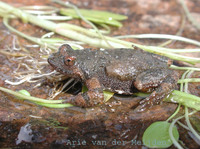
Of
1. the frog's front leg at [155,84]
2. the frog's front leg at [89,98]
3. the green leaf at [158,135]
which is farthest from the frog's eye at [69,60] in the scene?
the green leaf at [158,135]

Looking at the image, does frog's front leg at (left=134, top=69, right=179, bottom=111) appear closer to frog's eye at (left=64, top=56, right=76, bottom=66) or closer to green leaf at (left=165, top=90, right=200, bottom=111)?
green leaf at (left=165, top=90, right=200, bottom=111)

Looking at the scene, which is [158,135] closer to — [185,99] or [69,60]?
[185,99]

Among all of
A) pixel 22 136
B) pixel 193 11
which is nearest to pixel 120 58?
pixel 22 136

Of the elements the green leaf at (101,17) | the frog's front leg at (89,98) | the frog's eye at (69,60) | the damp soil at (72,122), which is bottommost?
the damp soil at (72,122)

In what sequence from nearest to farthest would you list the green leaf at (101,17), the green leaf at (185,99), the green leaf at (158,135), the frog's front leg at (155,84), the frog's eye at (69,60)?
1. the green leaf at (158,135)
2. the green leaf at (185,99)
3. the frog's front leg at (155,84)
4. the frog's eye at (69,60)
5. the green leaf at (101,17)

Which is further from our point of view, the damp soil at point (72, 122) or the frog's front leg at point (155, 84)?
the frog's front leg at point (155, 84)

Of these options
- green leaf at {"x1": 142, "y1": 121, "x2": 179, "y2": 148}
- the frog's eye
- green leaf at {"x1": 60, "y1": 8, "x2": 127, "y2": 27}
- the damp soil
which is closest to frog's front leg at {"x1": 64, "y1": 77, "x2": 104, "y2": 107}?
the damp soil

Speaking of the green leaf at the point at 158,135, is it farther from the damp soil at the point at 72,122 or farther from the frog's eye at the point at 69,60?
the frog's eye at the point at 69,60
